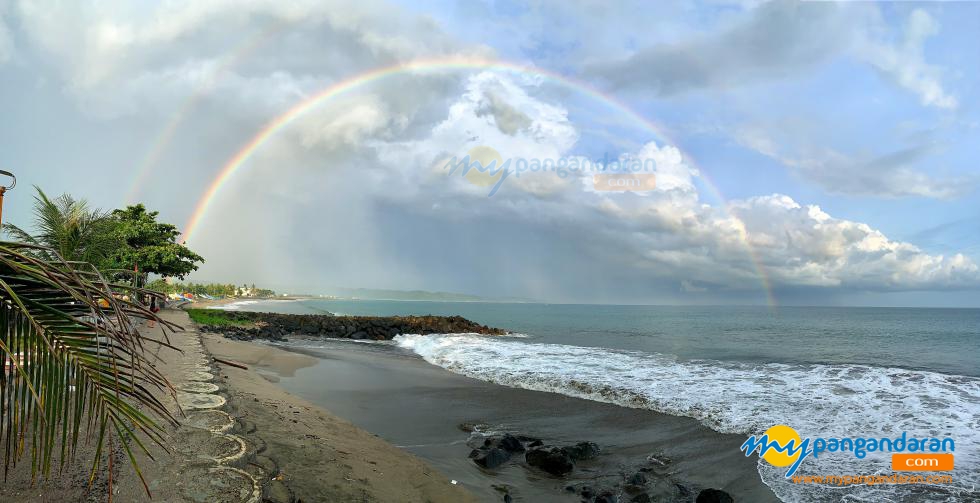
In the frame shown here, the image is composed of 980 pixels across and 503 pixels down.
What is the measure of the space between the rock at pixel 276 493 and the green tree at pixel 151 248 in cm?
3262

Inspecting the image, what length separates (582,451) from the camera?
8484 millimetres

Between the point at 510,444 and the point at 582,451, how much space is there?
48.6 inches

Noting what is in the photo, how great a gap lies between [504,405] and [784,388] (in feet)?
28.7

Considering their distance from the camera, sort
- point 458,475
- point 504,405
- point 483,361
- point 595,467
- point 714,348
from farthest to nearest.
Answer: point 714,348
point 483,361
point 504,405
point 595,467
point 458,475

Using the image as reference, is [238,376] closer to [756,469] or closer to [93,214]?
[93,214]

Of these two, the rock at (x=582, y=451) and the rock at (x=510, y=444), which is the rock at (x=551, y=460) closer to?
the rock at (x=582, y=451)

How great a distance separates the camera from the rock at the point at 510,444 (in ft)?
27.9

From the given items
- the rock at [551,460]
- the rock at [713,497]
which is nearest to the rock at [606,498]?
the rock at [551,460]

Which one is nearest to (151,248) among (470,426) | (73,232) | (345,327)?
(345,327)

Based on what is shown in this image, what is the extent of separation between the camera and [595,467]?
8.13 meters

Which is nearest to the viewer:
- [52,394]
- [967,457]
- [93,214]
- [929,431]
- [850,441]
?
[52,394]

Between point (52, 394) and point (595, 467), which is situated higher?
point (52, 394)

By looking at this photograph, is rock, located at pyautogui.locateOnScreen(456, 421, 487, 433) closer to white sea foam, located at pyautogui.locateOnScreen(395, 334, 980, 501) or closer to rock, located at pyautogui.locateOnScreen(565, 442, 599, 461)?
rock, located at pyautogui.locateOnScreen(565, 442, 599, 461)

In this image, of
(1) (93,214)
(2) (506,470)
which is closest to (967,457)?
(2) (506,470)
